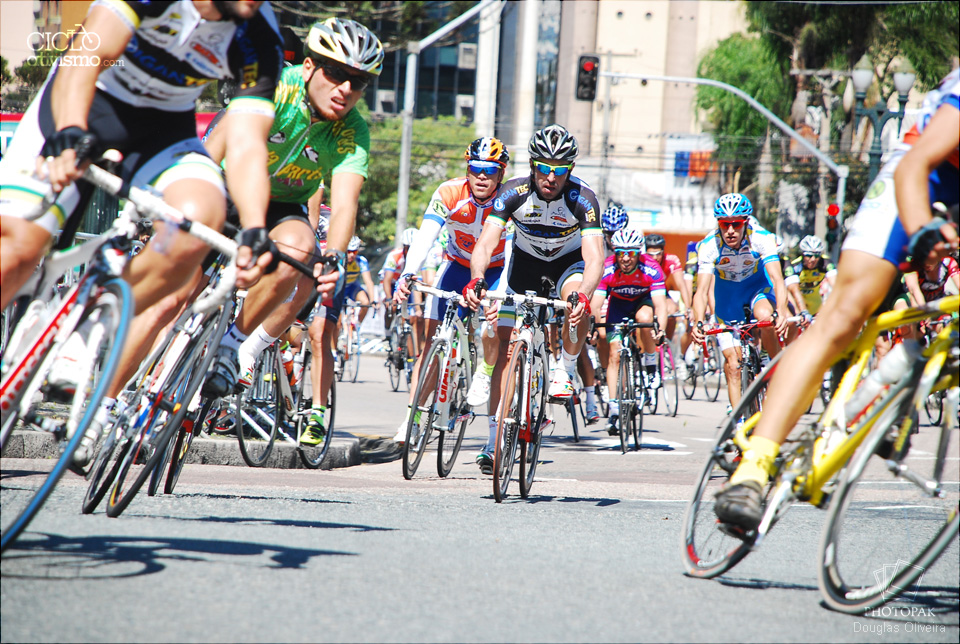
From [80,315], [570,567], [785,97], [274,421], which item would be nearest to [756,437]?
[570,567]

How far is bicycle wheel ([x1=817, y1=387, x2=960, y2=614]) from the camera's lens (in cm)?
360

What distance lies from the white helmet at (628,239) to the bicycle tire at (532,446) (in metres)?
5.39

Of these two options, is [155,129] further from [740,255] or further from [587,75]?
[587,75]

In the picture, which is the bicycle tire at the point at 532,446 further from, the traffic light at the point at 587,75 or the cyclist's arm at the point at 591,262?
the traffic light at the point at 587,75

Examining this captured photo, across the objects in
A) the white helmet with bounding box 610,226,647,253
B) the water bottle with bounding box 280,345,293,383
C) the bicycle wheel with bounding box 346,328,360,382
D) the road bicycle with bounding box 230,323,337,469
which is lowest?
the bicycle wheel with bounding box 346,328,360,382

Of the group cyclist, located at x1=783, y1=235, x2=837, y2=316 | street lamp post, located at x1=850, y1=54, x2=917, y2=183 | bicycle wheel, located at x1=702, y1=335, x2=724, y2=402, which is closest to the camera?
cyclist, located at x1=783, y1=235, x2=837, y2=316

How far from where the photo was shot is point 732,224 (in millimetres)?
10461

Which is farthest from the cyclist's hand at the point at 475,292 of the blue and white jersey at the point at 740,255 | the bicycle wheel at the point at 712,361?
the bicycle wheel at the point at 712,361

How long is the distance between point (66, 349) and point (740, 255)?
8.23 meters

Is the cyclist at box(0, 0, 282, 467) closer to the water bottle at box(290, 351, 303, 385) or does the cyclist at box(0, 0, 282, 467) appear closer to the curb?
the curb

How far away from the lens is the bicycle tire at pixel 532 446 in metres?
6.87

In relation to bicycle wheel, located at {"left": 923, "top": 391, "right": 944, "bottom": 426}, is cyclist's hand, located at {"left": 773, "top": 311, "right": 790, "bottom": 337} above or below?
below

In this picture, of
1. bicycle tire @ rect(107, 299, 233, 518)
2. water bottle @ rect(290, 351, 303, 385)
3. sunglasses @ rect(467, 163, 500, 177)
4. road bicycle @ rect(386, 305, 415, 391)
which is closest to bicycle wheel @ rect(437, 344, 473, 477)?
sunglasses @ rect(467, 163, 500, 177)

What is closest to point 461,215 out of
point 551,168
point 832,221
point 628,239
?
point 551,168
